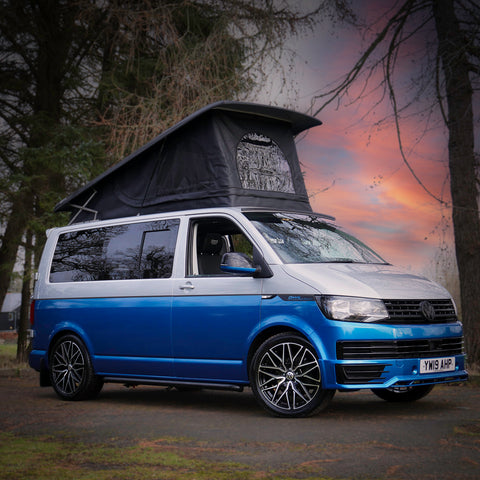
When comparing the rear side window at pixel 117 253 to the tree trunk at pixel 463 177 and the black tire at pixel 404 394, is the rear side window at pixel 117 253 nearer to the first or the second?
the black tire at pixel 404 394

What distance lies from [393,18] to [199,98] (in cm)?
425

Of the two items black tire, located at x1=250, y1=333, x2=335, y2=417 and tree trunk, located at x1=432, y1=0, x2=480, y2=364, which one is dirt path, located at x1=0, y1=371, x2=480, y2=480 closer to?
black tire, located at x1=250, y1=333, x2=335, y2=417

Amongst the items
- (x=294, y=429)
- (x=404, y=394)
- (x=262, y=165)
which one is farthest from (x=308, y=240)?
(x=294, y=429)

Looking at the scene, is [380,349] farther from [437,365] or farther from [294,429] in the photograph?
[294,429]

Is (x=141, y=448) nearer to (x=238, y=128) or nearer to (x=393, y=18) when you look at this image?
(x=238, y=128)

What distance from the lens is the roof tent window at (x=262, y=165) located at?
368 inches

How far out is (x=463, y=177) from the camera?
1466cm

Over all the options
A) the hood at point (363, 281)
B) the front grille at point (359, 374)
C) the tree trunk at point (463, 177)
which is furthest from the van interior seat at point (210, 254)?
the tree trunk at point (463, 177)

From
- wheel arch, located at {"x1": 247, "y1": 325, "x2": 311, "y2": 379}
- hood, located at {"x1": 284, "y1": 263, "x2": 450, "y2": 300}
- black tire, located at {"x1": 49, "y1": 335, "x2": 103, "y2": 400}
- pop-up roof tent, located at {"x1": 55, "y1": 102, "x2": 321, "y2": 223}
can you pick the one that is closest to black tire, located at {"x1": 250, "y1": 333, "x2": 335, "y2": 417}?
wheel arch, located at {"x1": 247, "y1": 325, "x2": 311, "y2": 379}

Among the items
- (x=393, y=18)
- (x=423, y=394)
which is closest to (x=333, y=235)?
(x=423, y=394)

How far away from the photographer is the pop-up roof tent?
9.20 metres

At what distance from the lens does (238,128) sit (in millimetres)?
9539

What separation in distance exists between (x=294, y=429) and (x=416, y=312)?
5.89 feet

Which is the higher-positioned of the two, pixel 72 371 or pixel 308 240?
pixel 308 240
